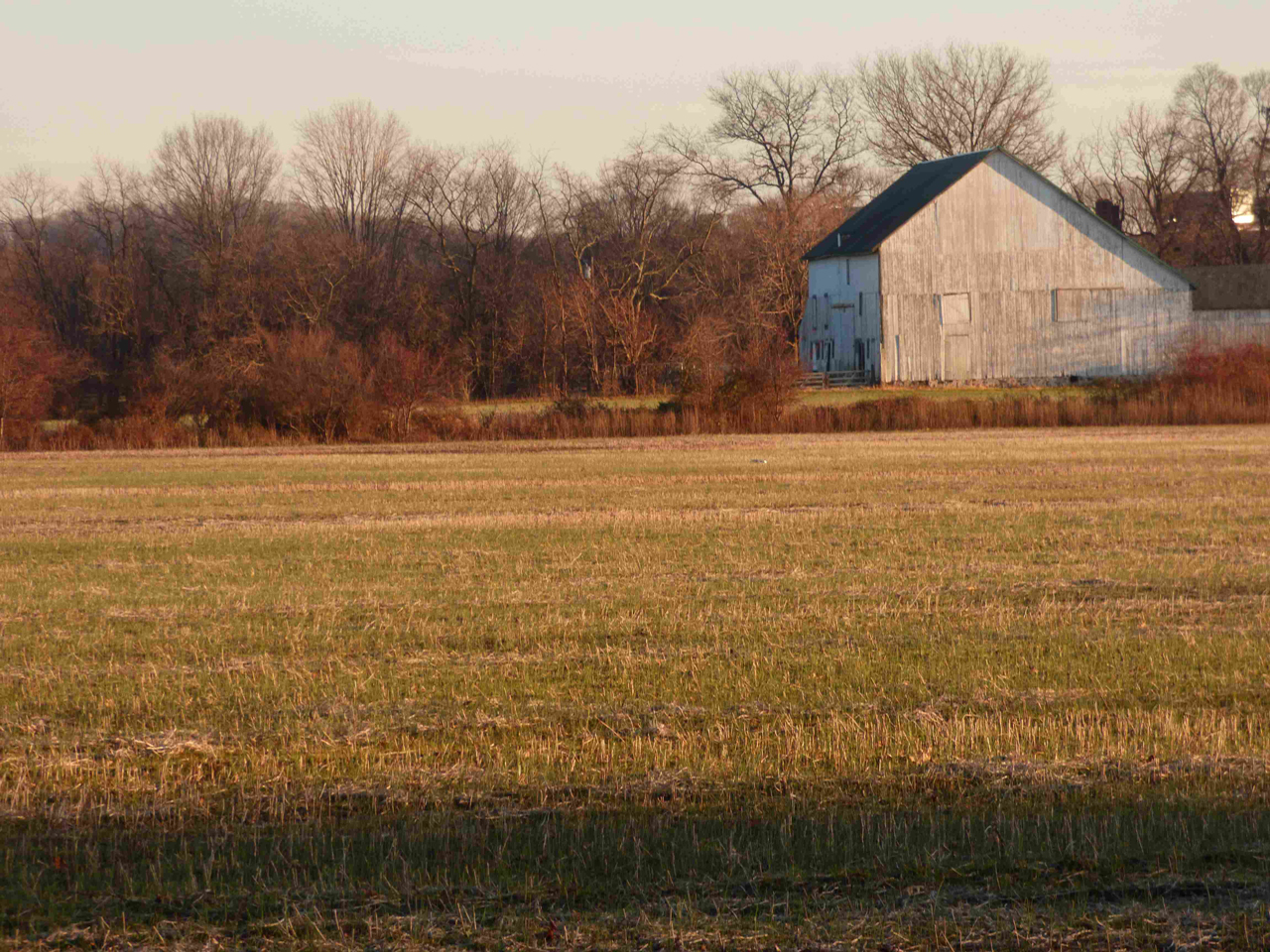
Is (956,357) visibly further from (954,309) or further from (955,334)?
(954,309)

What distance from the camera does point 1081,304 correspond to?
212ft

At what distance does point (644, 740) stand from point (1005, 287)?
191ft

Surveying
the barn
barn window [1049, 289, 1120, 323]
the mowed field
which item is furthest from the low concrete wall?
the mowed field

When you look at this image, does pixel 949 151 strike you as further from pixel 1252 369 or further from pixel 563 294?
pixel 1252 369

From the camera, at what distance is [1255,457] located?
111ft

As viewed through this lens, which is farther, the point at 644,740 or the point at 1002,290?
the point at 1002,290

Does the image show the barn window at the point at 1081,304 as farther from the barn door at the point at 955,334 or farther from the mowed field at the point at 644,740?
the mowed field at the point at 644,740

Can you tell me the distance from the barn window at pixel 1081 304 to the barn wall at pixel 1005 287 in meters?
0.04

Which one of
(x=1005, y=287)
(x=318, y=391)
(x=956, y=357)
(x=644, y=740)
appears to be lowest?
(x=644, y=740)

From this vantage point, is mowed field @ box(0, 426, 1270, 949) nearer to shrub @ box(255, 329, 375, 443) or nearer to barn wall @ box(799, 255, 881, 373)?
shrub @ box(255, 329, 375, 443)

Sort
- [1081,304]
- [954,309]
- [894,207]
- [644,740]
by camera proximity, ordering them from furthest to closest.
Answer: [894,207]
[1081,304]
[954,309]
[644,740]

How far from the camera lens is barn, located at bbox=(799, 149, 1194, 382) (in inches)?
2495

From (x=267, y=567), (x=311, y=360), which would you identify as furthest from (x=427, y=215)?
(x=267, y=567)

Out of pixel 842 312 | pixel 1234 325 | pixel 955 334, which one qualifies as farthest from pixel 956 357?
pixel 1234 325
